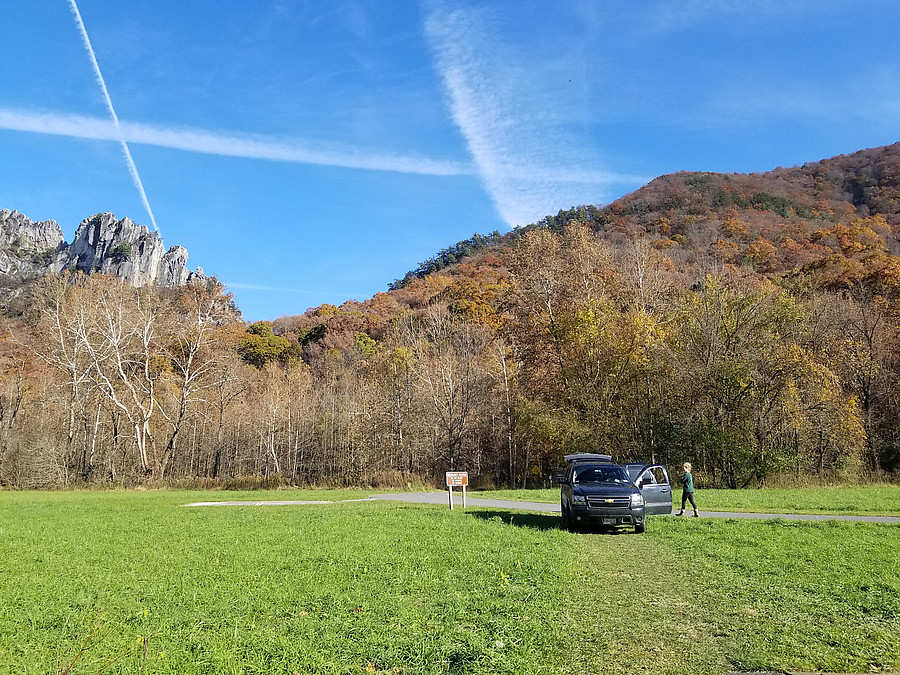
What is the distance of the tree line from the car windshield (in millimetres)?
16384

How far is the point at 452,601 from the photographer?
7203 millimetres

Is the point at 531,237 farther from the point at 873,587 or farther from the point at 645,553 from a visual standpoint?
the point at 873,587

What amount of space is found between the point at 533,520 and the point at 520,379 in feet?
67.3

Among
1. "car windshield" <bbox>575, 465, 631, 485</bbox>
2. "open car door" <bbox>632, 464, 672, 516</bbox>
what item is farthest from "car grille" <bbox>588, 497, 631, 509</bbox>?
"open car door" <bbox>632, 464, 672, 516</bbox>

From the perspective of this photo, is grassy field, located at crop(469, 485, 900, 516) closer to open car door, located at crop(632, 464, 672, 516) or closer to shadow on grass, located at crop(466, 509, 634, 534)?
open car door, located at crop(632, 464, 672, 516)

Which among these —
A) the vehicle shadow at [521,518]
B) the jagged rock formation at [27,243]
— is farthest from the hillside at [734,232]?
the jagged rock formation at [27,243]

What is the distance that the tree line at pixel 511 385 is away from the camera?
32.1 meters

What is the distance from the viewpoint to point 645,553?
11.5m

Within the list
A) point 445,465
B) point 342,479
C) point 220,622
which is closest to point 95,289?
point 342,479

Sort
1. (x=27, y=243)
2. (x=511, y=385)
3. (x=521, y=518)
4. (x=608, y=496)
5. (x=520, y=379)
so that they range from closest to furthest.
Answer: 1. (x=608, y=496)
2. (x=521, y=518)
3. (x=520, y=379)
4. (x=511, y=385)
5. (x=27, y=243)

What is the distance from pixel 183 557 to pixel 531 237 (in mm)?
30165

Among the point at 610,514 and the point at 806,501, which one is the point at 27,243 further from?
the point at 806,501

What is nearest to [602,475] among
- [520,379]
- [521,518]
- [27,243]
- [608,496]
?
[608,496]

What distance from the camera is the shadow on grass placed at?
15.2 m
